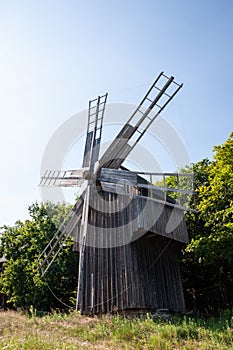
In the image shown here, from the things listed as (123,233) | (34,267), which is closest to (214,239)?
(123,233)

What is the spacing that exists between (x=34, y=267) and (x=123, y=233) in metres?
8.77

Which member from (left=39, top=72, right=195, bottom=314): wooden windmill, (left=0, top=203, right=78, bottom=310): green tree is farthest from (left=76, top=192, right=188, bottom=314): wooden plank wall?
(left=0, top=203, right=78, bottom=310): green tree

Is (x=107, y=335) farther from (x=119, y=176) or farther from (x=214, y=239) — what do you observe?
(x=214, y=239)

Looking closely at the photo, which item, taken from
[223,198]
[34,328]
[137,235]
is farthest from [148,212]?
[34,328]

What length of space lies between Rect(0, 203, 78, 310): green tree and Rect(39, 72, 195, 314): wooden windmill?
5.08m

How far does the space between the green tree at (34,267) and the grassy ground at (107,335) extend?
24.2ft

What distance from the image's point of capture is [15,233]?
2348 centimetres

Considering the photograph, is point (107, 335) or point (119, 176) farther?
point (119, 176)

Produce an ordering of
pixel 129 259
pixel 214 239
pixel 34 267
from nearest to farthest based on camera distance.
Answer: pixel 129 259 → pixel 214 239 → pixel 34 267

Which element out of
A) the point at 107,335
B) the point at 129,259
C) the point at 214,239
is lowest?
the point at 107,335

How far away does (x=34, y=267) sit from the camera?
20.9 m

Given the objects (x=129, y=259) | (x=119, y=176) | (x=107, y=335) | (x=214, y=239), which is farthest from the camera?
(x=214, y=239)

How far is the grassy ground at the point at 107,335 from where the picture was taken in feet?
30.7

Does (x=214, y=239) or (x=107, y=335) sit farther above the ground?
(x=214, y=239)
